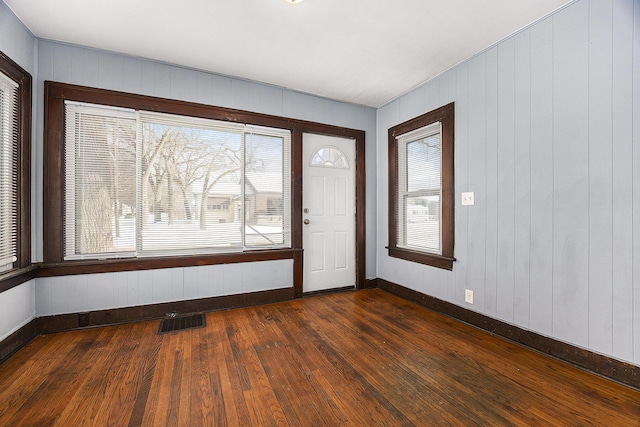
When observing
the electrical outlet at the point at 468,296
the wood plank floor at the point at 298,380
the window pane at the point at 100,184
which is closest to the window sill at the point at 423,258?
the electrical outlet at the point at 468,296

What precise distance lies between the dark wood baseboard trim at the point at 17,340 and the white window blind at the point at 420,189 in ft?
12.8

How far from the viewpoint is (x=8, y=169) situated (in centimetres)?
221

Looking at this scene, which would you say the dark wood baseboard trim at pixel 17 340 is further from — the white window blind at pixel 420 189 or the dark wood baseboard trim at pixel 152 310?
the white window blind at pixel 420 189

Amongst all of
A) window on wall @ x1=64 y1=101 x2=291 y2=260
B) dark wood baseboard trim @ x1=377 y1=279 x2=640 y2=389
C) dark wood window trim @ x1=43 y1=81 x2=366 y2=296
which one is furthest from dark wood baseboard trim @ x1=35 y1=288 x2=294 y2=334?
dark wood baseboard trim @ x1=377 y1=279 x2=640 y2=389

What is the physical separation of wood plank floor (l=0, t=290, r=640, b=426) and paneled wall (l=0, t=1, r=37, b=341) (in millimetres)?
252

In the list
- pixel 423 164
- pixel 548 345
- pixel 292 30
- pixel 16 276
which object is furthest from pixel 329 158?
pixel 16 276

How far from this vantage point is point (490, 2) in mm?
2031

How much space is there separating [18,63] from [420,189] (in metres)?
4.06

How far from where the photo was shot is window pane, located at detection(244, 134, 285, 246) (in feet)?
11.0

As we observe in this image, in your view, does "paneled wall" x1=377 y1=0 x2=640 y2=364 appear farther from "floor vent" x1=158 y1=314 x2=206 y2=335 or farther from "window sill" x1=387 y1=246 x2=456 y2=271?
"floor vent" x1=158 y1=314 x2=206 y2=335

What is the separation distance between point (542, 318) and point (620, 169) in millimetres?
1226

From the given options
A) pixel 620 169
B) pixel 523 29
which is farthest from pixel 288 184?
pixel 620 169

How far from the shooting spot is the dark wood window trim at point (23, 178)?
2303 millimetres

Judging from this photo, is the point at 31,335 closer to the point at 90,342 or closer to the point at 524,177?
the point at 90,342
